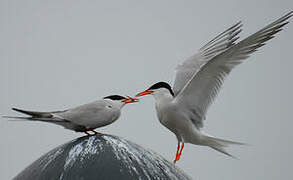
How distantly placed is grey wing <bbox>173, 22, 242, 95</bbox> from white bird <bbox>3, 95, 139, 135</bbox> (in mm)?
2245

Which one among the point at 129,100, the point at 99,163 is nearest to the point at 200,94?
the point at 129,100

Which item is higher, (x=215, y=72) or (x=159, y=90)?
(x=215, y=72)

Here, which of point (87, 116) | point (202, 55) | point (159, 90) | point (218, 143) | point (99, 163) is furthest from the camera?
point (202, 55)

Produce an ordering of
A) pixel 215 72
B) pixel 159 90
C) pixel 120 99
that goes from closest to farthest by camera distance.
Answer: pixel 120 99
pixel 215 72
pixel 159 90

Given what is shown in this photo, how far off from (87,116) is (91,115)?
0.04m

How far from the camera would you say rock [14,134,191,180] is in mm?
3508

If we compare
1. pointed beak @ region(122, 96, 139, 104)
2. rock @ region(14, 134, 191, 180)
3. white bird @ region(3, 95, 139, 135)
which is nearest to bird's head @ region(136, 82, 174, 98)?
pointed beak @ region(122, 96, 139, 104)

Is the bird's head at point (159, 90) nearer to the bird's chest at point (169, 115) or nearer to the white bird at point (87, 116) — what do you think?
the bird's chest at point (169, 115)

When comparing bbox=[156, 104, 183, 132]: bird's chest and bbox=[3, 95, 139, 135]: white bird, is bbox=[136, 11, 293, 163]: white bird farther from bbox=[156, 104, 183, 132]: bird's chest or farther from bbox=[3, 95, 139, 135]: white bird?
bbox=[3, 95, 139, 135]: white bird

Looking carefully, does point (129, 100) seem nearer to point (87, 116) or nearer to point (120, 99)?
point (120, 99)

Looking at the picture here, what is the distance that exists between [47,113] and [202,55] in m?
3.57

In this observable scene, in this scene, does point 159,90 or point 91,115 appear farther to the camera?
point 159,90

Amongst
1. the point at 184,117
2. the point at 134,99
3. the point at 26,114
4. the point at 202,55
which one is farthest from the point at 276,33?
the point at 26,114

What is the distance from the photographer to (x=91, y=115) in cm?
425
